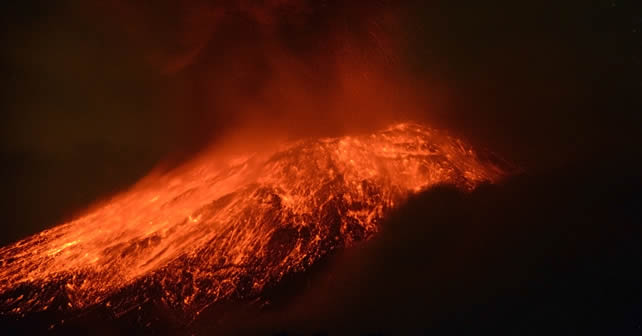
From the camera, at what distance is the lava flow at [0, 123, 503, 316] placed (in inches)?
151

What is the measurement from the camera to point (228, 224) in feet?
14.6

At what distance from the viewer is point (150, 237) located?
4.48m

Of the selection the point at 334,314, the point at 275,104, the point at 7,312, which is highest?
the point at 275,104

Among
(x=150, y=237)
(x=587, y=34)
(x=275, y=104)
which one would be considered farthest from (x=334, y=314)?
(x=587, y=34)

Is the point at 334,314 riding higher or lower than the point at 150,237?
lower

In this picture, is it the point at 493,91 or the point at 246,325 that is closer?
the point at 246,325

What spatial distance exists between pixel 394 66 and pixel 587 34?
13.5 ft

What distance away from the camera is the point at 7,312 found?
3.78 meters

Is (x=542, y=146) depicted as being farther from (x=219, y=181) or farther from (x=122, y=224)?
(x=122, y=224)

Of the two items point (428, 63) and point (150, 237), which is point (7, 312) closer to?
point (150, 237)

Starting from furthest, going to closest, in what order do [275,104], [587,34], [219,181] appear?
[587,34]
[275,104]
[219,181]

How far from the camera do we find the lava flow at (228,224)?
3.85m

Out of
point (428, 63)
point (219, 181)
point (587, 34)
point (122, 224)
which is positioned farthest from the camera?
point (587, 34)

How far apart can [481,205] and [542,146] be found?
5.78ft
